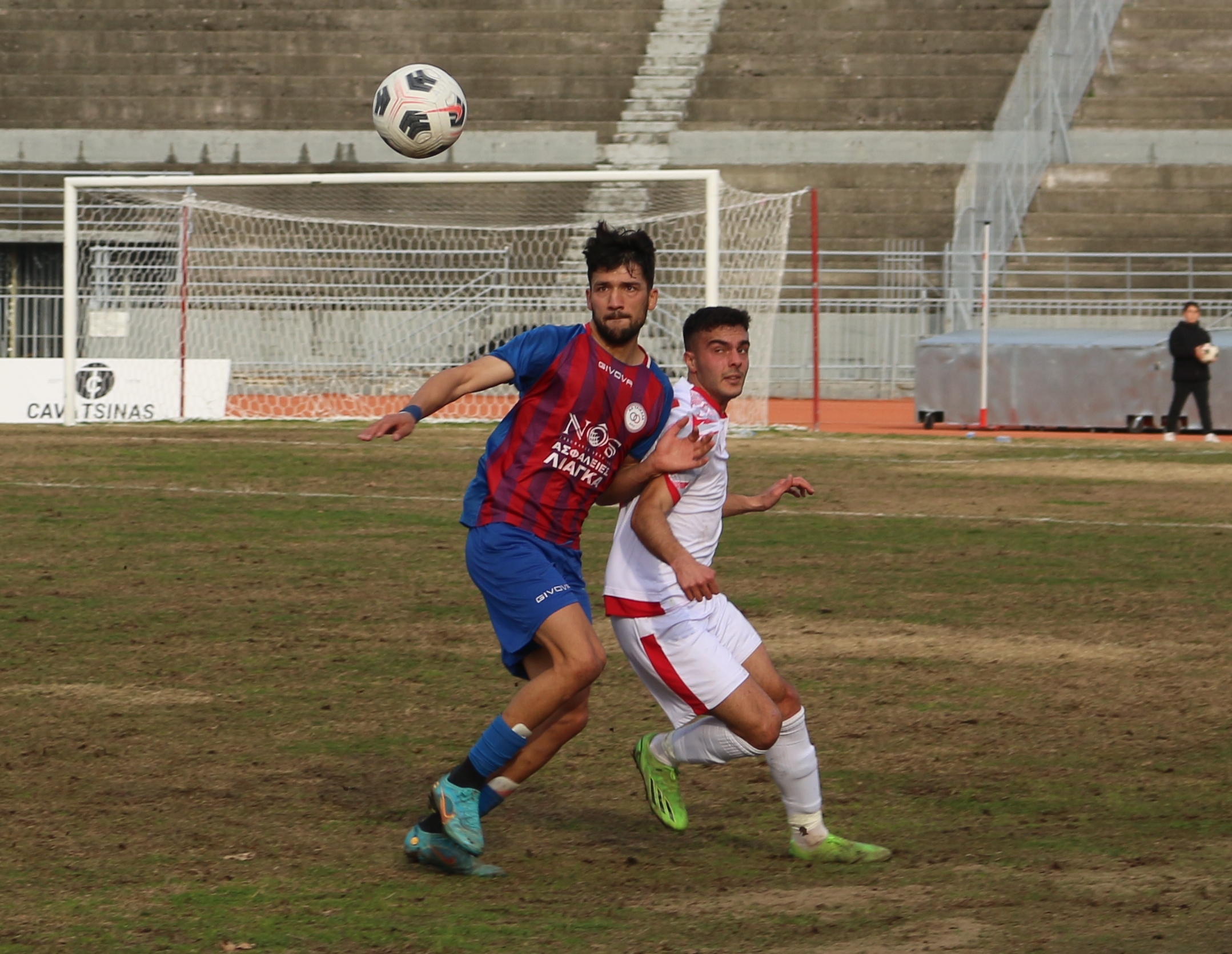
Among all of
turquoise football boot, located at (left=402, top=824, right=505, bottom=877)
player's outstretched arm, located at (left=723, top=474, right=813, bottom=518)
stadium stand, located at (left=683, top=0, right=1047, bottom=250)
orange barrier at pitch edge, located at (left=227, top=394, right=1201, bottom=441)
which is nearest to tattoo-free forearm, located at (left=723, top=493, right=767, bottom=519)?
player's outstretched arm, located at (left=723, top=474, right=813, bottom=518)

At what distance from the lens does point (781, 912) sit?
4688 millimetres

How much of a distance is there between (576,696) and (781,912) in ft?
3.08

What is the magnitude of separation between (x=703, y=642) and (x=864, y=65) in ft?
101

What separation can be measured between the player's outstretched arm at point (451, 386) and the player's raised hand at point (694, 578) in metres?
0.73

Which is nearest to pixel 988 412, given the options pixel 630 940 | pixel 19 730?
pixel 19 730

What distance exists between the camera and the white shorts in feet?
17.1

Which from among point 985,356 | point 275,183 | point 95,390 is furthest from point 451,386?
point 985,356

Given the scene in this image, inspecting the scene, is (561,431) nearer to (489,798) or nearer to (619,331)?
(619,331)

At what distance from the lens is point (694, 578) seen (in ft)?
16.1

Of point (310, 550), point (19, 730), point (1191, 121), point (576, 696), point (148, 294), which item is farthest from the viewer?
point (1191, 121)

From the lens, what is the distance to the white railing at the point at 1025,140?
97.6 feet

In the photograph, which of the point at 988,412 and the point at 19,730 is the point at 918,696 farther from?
the point at 988,412

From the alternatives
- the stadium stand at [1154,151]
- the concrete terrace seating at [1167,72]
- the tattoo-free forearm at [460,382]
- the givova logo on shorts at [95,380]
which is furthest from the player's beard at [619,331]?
the concrete terrace seating at [1167,72]

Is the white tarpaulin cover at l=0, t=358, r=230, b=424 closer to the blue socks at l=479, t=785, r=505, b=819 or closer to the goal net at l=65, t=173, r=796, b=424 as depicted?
the goal net at l=65, t=173, r=796, b=424
